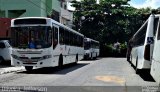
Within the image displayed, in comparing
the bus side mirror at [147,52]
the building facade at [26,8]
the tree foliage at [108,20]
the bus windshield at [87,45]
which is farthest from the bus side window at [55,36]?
the tree foliage at [108,20]

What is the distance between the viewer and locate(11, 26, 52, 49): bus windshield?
1966 cm

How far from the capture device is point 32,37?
Result: 19.7m

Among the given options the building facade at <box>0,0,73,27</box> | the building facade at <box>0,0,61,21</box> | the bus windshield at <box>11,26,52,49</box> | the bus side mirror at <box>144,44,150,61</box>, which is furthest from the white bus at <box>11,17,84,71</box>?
the building facade at <box>0,0,61,21</box>

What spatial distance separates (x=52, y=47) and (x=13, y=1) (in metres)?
30.1

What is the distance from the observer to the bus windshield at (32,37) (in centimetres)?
1966

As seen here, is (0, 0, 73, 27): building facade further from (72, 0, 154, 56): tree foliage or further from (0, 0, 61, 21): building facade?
(72, 0, 154, 56): tree foliage

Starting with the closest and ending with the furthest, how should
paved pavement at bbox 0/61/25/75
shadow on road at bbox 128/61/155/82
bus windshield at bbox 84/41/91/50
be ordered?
shadow on road at bbox 128/61/155/82, paved pavement at bbox 0/61/25/75, bus windshield at bbox 84/41/91/50

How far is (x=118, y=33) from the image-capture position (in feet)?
213

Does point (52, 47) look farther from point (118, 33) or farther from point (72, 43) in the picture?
point (118, 33)

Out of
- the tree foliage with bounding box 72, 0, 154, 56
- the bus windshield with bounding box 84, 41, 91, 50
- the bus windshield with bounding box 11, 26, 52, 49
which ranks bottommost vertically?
the bus windshield with bounding box 84, 41, 91, 50

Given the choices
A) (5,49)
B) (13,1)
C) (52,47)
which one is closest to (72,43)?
(5,49)

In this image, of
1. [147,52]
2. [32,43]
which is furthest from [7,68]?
[147,52]

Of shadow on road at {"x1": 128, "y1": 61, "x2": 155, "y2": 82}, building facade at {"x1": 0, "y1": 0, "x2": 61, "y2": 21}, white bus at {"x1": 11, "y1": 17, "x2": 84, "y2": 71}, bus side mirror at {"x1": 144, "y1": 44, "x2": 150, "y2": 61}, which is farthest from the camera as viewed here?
building facade at {"x1": 0, "y1": 0, "x2": 61, "y2": 21}

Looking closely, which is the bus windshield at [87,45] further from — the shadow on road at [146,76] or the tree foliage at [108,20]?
the shadow on road at [146,76]
